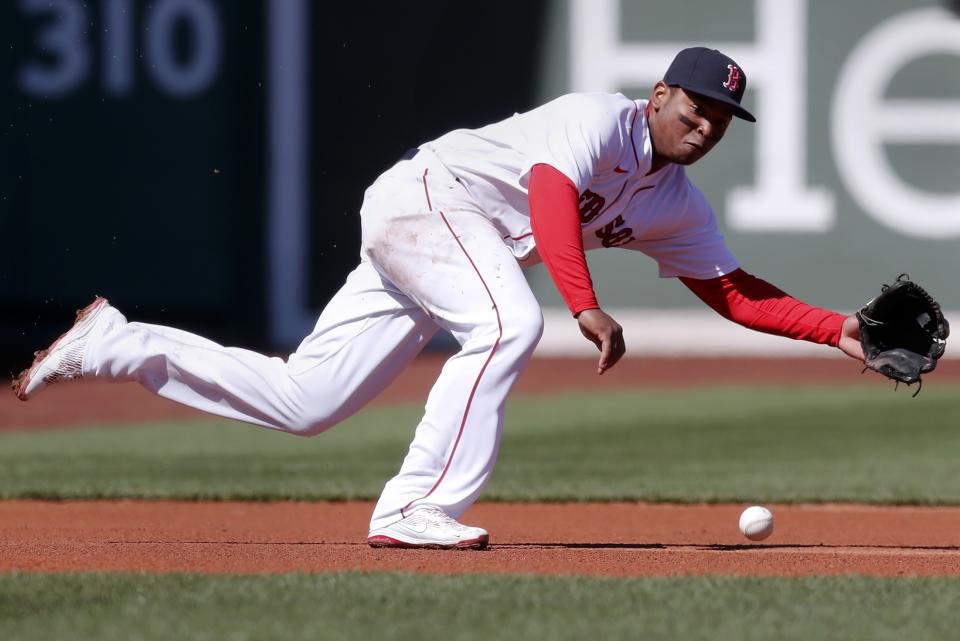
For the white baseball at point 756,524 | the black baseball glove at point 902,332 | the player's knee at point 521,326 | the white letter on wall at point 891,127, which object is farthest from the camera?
the white letter on wall at point 891,127

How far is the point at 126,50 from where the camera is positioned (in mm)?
14055

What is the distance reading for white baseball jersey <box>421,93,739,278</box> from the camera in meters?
4.43

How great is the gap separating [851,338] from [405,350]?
53.2 inches

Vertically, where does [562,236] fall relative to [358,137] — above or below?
above

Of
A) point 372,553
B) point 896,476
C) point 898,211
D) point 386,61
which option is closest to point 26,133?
point 386,61

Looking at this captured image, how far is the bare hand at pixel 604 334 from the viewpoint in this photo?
415 cm

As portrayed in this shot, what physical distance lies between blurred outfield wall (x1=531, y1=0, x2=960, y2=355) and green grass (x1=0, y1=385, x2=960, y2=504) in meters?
2.26

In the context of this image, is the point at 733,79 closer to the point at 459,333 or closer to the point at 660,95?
the point at 660,95

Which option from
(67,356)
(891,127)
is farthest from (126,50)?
(67,356)

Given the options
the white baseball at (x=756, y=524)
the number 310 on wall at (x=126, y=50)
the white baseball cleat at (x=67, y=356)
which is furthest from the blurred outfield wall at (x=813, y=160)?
the white baseball cleat at (x=67, y=356)

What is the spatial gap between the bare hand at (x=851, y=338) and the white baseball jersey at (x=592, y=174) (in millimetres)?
492

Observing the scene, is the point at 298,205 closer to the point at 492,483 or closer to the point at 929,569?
the point at 492,483

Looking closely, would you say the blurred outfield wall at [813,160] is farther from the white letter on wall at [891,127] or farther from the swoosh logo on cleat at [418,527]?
the swoosh logo on cleat at [418,527]

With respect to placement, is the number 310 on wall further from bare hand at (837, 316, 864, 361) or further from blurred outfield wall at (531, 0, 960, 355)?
bare hand at (837, 316, 864, 361)
